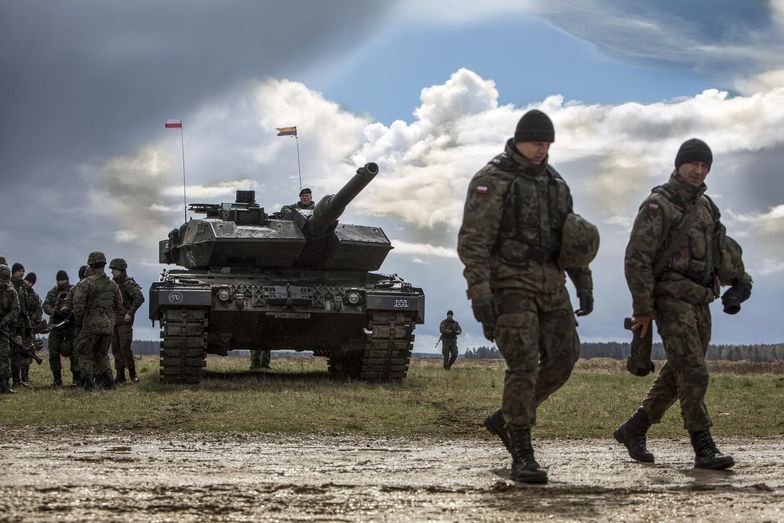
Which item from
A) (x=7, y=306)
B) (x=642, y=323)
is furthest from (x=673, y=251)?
(x=7, y=306)

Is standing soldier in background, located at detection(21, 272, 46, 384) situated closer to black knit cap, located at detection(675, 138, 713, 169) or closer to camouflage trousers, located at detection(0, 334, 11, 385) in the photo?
camouflage trousers, located at detection(0, 334, 11, 385)

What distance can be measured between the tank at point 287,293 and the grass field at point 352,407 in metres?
0.65

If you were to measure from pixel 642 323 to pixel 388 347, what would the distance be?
11184 mm

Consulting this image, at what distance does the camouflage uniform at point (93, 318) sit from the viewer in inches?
690

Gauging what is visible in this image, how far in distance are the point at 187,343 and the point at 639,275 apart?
438 inches

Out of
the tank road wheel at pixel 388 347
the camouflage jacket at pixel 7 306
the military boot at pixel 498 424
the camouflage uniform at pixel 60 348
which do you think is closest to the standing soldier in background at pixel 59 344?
the camouflage uniform at pixel 60 348

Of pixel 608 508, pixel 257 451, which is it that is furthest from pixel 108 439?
pixel 608 508

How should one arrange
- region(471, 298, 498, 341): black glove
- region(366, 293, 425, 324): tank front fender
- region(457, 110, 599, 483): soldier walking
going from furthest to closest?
region(366, 293, 425, 324): tank front fender → region(457, 110, 599, 483): soldier walking → region(471, 298, 498, 341): black glove

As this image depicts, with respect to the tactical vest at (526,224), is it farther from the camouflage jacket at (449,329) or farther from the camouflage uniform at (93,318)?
the camouflage jacket at (449,329)

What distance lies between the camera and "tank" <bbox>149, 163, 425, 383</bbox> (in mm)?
17875

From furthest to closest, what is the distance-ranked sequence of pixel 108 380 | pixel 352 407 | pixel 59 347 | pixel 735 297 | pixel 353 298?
pixel 59 347 < pixel 353 298 < pixel 108 380 < pixel 352 407 < pixel 735 297

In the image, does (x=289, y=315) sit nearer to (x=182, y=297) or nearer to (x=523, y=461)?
(x=182, y=297)

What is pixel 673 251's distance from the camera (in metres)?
7.91

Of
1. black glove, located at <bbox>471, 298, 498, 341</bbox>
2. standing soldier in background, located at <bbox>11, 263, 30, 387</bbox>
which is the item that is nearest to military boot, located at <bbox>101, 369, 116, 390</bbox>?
standing soldier in background, located at <bbox>11, 263, 30, 387</bbox>
